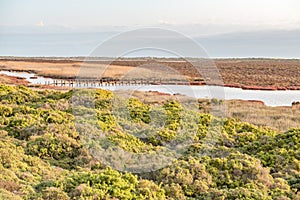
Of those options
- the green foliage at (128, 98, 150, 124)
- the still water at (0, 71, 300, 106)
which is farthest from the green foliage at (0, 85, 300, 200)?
the still water at (0, 71, 300, 106)

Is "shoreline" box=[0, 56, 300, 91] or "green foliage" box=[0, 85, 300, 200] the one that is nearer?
"green foliage" box=[0, 85, 300, 200]

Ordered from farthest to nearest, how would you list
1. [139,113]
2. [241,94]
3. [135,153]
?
[241,94] → [139,113] → [135,153]

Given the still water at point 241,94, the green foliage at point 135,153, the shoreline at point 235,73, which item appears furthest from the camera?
the shoreline at point 235,73

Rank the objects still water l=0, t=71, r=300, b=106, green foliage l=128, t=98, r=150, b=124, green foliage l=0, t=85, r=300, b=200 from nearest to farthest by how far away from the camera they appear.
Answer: green foliage l=0, t=85, r=300, b=200
green foliage l=128, t=98, r=150, b=124
still water l=0, t=71, r=300, b=106

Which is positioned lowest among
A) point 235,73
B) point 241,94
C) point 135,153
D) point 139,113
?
point 135,153

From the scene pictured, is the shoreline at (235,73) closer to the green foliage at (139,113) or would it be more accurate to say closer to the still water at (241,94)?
the still water at (241,94)

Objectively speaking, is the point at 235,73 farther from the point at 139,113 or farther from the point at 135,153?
the point at 135,153

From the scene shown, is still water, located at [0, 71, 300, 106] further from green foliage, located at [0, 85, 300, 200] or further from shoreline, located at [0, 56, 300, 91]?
green foliage, located at [0, 85, 300, 200]

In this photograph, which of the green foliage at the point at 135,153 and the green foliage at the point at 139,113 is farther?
the green foliage at the point at 139,113

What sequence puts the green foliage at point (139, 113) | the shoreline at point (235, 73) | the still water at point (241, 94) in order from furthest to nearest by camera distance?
the shoreline at point (235, 73) < the still water at point (241, 94) < the green foliage at point (139, 113)

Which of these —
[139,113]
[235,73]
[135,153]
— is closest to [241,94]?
[139,113]

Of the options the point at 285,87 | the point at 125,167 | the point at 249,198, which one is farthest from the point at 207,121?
the point at 285,87

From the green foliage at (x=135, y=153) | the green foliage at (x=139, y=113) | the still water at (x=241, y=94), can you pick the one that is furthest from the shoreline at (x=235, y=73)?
the green foliage at (x=135, y=153)
